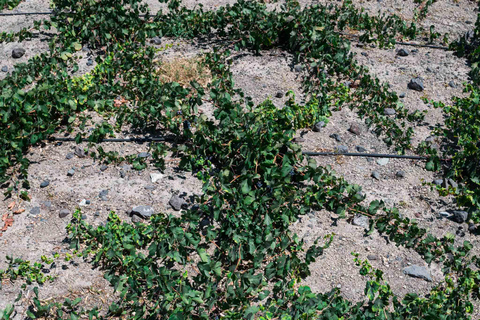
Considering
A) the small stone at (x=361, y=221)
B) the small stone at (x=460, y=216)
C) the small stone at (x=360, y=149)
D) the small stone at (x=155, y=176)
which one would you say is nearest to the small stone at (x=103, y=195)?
the small stone at (x=155, y=176)

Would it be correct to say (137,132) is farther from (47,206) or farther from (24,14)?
(24,14)

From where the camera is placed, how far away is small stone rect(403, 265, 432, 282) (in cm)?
378

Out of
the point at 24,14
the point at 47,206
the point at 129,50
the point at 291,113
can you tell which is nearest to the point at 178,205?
the point at 47,206

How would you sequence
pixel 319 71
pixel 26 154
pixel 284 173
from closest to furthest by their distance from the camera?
1. pixel 284 173
2. pixel 26 154
3. pixel 319 71

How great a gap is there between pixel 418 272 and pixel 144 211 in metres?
2.06

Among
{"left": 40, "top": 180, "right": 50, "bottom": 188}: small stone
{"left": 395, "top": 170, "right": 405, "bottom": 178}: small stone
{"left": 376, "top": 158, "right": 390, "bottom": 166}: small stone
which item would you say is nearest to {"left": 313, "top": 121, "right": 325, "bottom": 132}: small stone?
{"left": 376, "top": 158, "right": 390, "bottom": 166}: small stone

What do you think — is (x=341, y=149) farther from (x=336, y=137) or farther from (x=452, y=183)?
(x=452, y=183)

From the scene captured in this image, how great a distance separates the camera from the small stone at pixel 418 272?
149 inches

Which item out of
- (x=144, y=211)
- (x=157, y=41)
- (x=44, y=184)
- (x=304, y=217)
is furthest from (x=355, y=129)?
(x=44, y=184)

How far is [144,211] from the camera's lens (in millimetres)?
4109

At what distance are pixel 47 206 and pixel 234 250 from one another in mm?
1574

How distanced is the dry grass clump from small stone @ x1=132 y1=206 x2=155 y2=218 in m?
1.83

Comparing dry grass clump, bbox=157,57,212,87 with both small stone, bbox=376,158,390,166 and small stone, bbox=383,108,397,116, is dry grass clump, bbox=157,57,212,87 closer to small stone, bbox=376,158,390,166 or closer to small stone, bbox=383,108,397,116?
small stone, bbox=383,108,397,116

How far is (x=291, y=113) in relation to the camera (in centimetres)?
489
